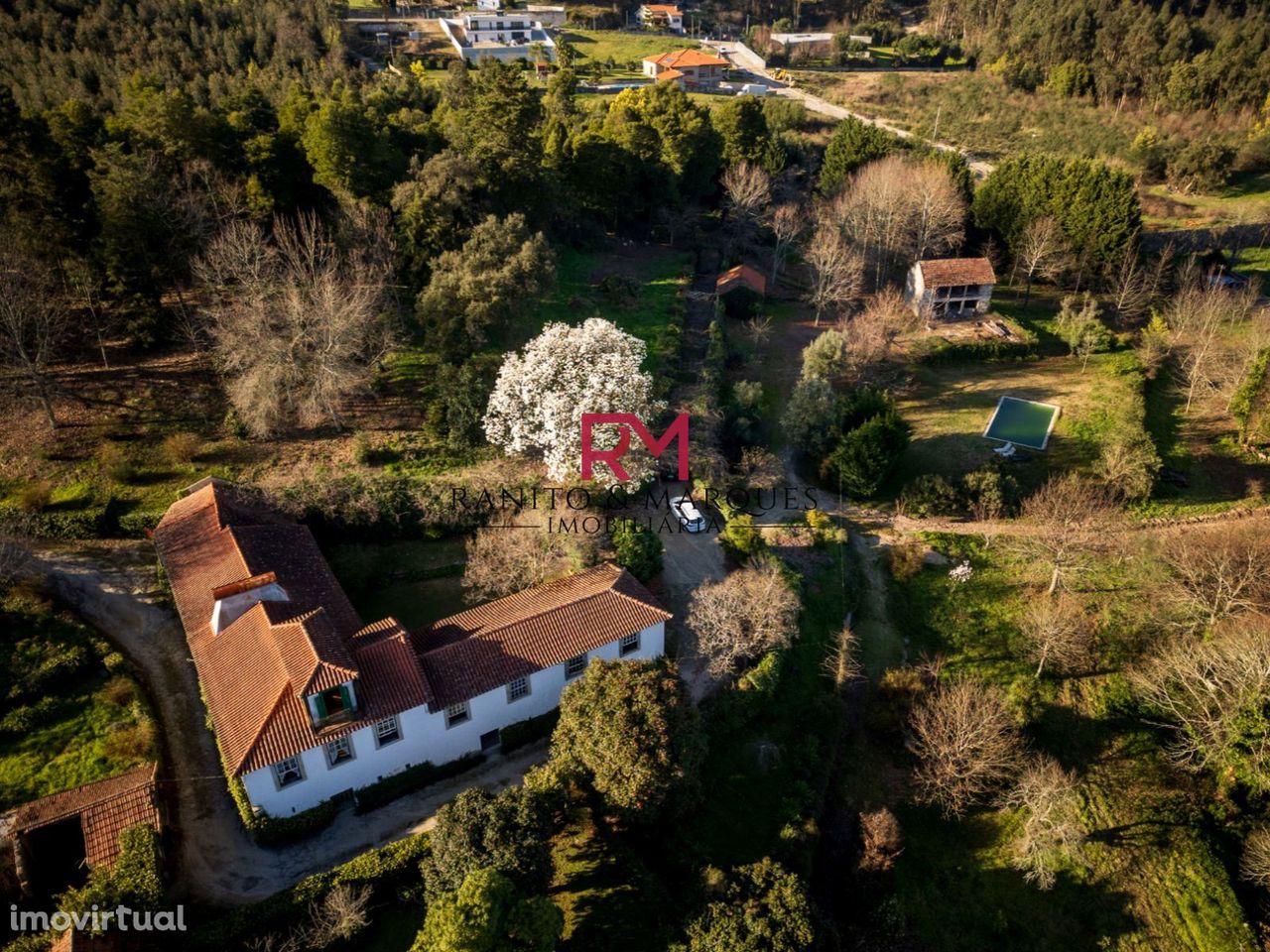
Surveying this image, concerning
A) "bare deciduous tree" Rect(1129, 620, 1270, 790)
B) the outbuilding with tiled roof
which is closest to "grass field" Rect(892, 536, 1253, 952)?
"bare deciduous tree" Rect(1129, 620, 1270, 790)

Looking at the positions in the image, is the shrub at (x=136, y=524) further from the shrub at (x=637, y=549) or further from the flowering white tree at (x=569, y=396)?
the shrub at (x=637, y=549)

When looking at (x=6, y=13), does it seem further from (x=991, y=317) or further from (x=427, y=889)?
(x=991, y=317)

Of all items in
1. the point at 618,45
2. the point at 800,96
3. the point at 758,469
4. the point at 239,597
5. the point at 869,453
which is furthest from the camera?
the point at 618,45

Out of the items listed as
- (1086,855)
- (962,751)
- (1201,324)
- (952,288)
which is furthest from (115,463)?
(1201,324)

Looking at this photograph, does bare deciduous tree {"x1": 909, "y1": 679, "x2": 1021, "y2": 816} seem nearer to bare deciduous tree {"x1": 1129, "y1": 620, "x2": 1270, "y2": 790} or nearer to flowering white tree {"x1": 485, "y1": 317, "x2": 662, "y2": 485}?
bare deciduous tree {"x1": 1129, "y1": 620, "x2": 1270, "y2": 790}

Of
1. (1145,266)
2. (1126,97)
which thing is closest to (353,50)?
(1145,266)

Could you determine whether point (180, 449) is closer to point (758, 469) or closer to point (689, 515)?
point (689, 515)
